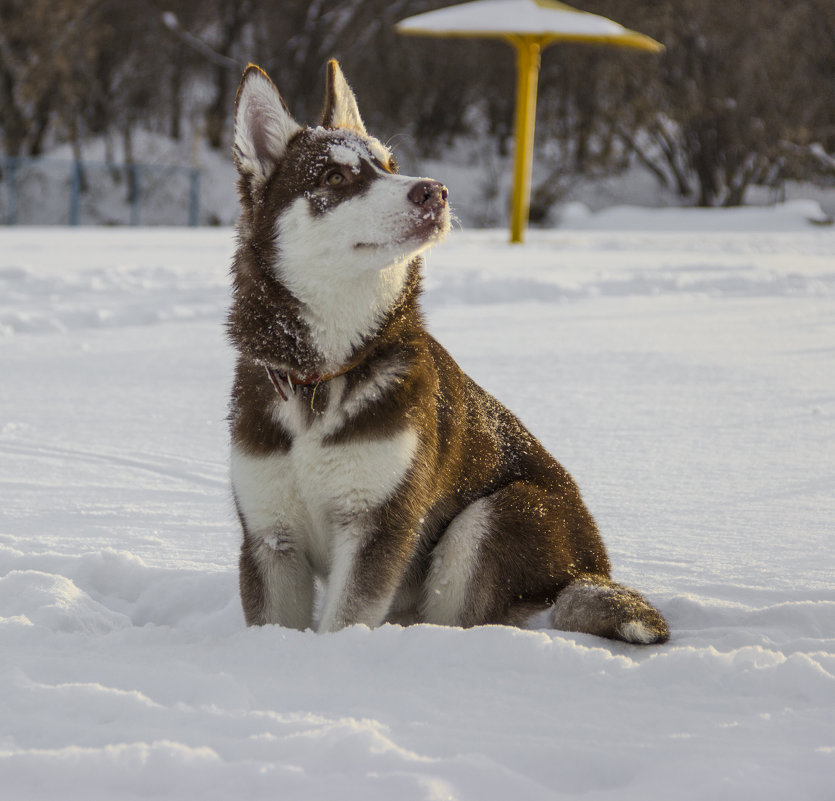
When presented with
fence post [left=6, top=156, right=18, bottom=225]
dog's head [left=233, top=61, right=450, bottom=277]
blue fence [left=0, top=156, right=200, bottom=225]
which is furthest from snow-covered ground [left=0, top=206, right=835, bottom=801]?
blue fence [left=0, top=156, right=200, bottom=225]

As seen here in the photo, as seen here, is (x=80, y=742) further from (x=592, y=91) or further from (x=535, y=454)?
(x=592, y=91)

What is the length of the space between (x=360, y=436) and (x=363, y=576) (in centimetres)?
35

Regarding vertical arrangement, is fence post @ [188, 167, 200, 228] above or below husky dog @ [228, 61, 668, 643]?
below

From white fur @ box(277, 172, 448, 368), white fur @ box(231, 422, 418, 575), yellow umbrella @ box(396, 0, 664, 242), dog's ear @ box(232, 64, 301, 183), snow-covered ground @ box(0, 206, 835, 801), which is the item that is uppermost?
yellow umbrella @ box(396, 0, 664, 242)

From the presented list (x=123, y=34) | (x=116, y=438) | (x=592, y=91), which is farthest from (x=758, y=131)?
(x=116, y=438)

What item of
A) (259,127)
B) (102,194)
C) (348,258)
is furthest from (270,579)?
(102,194)

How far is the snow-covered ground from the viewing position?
6.50 ft

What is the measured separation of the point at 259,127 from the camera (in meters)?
2.90

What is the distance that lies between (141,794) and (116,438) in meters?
3.41

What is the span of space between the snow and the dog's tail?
13420 mm

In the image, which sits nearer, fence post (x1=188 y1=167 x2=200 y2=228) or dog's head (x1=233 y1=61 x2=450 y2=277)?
dog's head (x1=233 y1=61 x2=450 y2=277)

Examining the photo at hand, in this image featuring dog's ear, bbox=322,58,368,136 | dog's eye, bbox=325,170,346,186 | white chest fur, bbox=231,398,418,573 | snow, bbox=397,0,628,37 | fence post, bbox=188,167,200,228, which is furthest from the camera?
fence post, bbox=188,167,200,228

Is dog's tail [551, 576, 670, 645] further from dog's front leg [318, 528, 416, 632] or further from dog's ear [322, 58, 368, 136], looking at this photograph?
dog's ear [322, 58, 368, 136]

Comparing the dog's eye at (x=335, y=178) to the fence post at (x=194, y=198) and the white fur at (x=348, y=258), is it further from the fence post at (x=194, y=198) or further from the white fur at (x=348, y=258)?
the fence post at (x=194, y=198)
